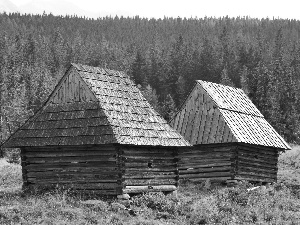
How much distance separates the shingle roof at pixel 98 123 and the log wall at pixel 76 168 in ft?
2.40

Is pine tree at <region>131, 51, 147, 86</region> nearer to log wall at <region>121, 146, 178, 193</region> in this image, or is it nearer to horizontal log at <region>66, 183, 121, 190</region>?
log wall at <region>121, 146, 178, 193</region>

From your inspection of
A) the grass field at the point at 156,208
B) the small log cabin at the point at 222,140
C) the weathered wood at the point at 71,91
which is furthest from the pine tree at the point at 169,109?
the weathered wood at the point at 71,91

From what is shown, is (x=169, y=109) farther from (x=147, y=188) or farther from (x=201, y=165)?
(x=147, y=188)

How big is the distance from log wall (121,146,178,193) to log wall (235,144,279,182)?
5.11 m

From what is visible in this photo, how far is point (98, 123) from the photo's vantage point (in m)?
22.3

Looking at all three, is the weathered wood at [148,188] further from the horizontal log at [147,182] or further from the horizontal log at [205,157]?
the horizontal log at [205,157]

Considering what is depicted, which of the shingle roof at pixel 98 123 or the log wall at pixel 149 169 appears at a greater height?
the shingle roof at pixel 98 123

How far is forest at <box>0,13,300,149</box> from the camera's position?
69.2 metres

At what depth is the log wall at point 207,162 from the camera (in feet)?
93.1

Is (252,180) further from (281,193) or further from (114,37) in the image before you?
(114,37)

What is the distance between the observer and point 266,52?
114m

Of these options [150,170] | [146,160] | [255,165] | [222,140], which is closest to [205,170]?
[222,140]

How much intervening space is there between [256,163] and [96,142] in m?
11.3

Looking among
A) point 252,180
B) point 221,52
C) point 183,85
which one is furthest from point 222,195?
point 221,52
